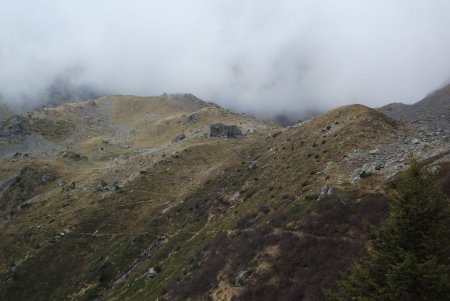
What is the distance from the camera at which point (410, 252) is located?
17.7 m

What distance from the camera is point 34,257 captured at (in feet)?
226

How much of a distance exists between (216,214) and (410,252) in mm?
48101

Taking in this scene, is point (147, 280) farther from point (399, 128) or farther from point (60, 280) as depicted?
point (399, 128)

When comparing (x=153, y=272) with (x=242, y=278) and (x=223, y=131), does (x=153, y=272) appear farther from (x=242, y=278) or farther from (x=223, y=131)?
(x=223, y=131)

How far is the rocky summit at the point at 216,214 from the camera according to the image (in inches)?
1391

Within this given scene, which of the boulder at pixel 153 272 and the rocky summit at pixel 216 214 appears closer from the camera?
the rocky summit at pixel 216 214

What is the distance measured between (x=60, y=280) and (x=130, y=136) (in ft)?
370

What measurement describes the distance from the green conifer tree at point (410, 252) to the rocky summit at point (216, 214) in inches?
171

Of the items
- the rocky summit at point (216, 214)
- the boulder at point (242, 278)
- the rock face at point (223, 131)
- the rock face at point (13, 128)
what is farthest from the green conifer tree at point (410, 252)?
the rock face at point (13, 128)

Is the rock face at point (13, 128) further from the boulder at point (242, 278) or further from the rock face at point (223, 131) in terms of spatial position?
the boulder at point (242, 278)

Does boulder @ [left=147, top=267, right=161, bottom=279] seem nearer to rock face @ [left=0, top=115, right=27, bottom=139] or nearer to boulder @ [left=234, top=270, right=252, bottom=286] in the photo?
boulder @ [left=234, top=270, right=252, bottom=286]

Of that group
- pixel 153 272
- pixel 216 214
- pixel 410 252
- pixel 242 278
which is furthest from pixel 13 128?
pixel 410 252

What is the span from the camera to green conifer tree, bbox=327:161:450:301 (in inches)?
673

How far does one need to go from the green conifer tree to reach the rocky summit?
14.3ft
